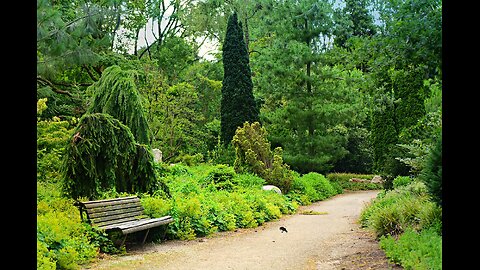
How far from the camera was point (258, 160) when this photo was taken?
17578mm

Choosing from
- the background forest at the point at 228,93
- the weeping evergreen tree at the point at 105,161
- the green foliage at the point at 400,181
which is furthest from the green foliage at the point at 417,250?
the green foliage at the point at 400,181

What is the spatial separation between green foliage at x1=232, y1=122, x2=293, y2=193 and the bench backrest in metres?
8.46

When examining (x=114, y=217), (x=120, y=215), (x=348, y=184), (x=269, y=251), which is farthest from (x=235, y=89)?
(x=269, y=251)

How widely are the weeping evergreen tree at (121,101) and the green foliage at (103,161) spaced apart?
10.0 feet

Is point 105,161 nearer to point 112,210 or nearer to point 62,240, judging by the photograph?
point 112,210

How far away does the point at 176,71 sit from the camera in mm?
29609

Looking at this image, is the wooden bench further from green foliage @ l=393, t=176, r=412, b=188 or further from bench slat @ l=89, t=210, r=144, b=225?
green foliage @ l=393, t=176, r=412, b=188

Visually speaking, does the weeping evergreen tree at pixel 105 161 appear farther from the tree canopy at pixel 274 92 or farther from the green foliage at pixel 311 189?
the green foliage at pixel 311 189

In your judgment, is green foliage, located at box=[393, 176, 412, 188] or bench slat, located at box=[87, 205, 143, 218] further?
green foliage, located at box=[393, 176, 412, 188]

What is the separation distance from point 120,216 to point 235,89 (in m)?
14.4

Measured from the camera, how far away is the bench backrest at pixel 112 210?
7697 millimetres

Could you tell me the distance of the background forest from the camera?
8898mm

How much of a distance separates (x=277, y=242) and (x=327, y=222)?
320cm

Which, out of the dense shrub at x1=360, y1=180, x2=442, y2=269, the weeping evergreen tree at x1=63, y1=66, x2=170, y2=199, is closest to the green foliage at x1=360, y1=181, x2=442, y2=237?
the dense shrub at x1=360, y1=180, x2=442, y2=269
